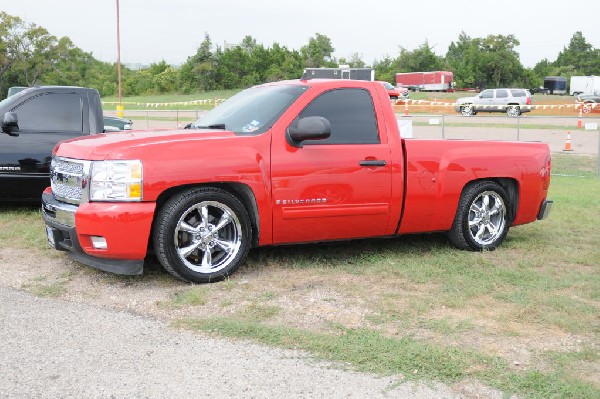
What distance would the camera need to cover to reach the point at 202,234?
5.63m

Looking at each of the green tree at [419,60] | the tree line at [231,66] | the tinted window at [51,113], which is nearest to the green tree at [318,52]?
the tree line at [231,66]

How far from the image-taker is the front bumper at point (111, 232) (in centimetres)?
528

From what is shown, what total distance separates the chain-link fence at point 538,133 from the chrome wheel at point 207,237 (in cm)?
744

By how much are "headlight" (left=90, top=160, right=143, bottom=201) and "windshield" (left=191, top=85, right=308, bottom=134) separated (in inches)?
43.0

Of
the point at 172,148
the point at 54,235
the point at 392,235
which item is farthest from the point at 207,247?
the point at 392,235

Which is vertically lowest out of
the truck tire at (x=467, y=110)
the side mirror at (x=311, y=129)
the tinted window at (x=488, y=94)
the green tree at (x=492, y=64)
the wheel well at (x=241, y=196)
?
the wheel well at (x=241, y=196)

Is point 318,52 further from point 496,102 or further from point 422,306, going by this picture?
point 422,306

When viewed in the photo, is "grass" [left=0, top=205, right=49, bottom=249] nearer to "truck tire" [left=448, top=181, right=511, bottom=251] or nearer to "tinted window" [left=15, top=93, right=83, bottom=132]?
"tinted window" [left=15, top=93, right=83, bottom=132]

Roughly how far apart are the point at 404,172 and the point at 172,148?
2144 mm

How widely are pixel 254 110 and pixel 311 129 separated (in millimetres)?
829

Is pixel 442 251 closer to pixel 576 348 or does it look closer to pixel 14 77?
pixel 576 348

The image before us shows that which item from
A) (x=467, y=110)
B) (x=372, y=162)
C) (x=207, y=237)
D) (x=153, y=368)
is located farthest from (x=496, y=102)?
(x=153, y=368)

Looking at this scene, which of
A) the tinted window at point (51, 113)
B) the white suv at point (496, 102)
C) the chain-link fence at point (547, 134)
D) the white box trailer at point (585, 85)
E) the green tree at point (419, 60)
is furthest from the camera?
Answer: the green tree at point (419, 60)

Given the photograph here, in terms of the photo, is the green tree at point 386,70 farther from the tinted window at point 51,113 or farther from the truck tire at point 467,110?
the tinted window at point 51,113
